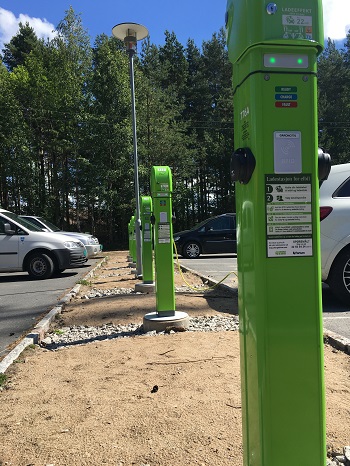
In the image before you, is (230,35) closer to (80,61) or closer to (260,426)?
(260,426)

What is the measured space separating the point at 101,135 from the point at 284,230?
2600 centimetres

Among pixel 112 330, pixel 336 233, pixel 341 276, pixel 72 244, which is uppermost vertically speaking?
pixel 336 233

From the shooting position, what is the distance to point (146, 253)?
885 cm

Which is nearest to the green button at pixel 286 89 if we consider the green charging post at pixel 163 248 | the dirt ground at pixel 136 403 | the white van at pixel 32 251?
the dirt ground at pixel 136 403

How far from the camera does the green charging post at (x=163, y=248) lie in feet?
17.7

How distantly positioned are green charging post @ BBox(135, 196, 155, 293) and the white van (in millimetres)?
3186

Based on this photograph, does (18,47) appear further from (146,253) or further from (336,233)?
(336,233)

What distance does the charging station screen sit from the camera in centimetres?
162

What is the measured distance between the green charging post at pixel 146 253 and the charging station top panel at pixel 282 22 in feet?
22.0

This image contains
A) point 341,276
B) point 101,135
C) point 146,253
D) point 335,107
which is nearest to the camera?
point 341,276

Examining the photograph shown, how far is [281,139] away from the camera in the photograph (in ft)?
5.39

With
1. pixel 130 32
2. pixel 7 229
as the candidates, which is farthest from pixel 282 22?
pixel 7 229

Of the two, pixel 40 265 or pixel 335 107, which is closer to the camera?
pixel 40 265

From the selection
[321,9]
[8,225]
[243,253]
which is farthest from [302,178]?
[8,225]
